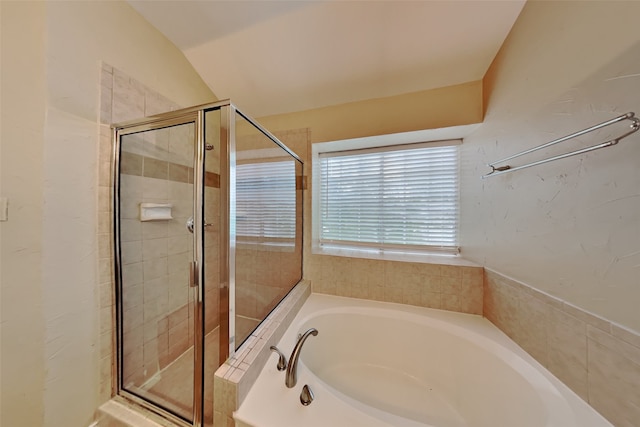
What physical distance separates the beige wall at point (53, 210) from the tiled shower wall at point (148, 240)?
1.2 inches

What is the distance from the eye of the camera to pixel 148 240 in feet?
3.86

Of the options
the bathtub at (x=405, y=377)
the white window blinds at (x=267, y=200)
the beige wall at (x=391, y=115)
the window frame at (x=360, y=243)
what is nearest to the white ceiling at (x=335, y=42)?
the beige wall at (x=391, y=115)

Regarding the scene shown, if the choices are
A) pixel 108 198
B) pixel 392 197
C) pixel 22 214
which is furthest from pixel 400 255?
pixel 22 214

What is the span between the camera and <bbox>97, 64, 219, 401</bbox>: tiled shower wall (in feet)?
3.17

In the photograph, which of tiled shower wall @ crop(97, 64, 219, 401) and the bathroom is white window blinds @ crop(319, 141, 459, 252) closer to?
the bathroom

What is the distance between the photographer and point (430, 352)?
1.25m

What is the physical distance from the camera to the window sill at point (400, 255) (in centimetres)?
142

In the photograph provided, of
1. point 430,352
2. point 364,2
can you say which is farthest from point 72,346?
point 364,2

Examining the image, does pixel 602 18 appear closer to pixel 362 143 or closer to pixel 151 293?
pixel 362 143

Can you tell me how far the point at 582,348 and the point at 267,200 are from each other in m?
1.65

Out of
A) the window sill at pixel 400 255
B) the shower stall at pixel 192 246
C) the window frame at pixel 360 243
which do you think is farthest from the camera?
the window frame at pixel 360 243

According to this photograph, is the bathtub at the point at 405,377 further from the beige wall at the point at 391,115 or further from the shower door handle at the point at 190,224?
the beige wall at the point at 391,115

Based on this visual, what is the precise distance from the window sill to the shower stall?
47 centimetres

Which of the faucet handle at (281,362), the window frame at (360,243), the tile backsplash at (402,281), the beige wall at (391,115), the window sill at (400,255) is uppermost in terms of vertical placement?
the beige wall at (391,115)
